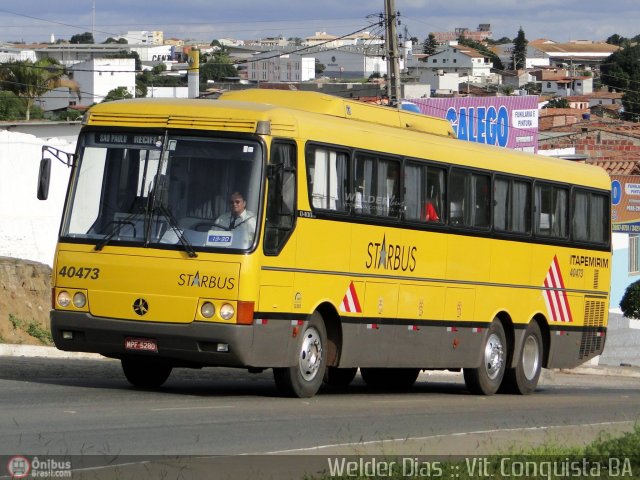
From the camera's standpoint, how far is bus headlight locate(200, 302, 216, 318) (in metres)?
13.9

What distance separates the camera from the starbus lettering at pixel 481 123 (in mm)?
49188

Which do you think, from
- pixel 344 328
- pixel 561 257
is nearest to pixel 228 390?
pixel 344 328

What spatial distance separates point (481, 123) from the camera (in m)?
50.2

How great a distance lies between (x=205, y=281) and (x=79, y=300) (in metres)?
1.49

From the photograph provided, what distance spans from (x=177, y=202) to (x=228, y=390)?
347cm

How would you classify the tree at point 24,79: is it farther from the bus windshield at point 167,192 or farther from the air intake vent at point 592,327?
the bus windshield at point 167,192

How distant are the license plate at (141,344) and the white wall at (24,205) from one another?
48.0 ft

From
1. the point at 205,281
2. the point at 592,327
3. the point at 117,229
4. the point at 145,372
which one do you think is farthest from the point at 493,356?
the point at 117,229

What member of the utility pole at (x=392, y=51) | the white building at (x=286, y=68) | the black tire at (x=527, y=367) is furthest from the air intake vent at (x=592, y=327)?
the white building at (x=286, y=68)

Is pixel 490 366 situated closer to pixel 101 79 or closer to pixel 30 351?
pixel 30 351

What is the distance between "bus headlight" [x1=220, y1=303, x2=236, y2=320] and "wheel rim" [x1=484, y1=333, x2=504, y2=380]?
6.52m

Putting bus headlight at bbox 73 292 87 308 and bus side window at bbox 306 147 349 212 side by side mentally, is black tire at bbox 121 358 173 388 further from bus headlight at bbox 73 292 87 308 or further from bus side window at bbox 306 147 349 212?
bus side window at bbox 306 147 349 212

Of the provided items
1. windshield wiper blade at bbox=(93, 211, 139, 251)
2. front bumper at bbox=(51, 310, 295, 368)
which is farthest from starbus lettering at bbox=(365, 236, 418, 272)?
windshield wiper blade at bbox=(93, 211, 139, 251)

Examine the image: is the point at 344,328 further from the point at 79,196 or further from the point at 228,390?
the point at 79,196
